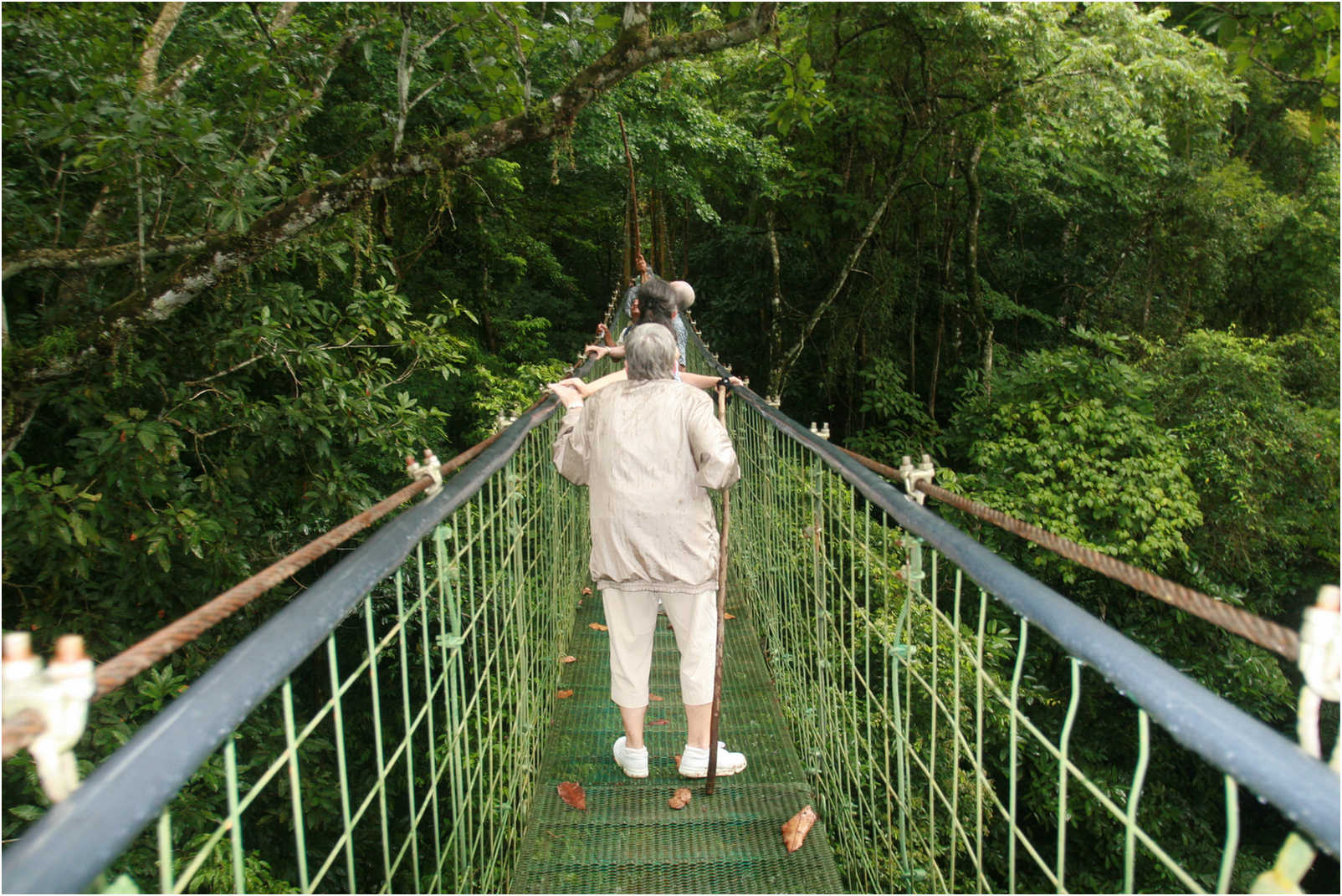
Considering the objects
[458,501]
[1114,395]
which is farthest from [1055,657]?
[458,501]

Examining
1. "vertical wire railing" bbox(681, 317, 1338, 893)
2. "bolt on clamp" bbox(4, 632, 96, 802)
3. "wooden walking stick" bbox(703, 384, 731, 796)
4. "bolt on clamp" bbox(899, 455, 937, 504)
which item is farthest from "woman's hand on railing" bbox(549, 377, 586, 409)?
"bolt on clamp" bbox(4, 632, 96, 802)

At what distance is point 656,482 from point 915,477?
738 mm

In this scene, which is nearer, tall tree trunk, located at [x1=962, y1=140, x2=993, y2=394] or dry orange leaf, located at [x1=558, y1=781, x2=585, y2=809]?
dry orange leaf, located at [x1=558, y1=781, x2=585, y2=809]

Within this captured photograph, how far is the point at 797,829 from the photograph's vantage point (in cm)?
185

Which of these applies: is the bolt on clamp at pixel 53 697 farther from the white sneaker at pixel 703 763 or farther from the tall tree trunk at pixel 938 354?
the tall tree trunk at pixel 938 354

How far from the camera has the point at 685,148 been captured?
7426 mm

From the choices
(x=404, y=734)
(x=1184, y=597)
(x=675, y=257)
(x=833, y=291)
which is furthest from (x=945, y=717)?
(x=675, y=257)

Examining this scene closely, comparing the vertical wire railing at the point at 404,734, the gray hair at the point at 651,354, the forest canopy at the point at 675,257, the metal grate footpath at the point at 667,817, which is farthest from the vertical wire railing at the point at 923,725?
the forest canopy at the point at 675,257

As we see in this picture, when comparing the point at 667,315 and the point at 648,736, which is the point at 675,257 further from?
the point at 648,736

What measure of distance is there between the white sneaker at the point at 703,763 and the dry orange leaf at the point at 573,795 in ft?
0.89

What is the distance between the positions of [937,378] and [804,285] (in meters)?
2.27

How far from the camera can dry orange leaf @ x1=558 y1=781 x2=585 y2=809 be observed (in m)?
2.01

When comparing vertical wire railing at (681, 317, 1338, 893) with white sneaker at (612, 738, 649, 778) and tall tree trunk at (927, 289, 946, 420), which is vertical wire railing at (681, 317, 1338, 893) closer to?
white sneaker at (612, 738, 649, 778)

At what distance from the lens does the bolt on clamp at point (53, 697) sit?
47 cm
